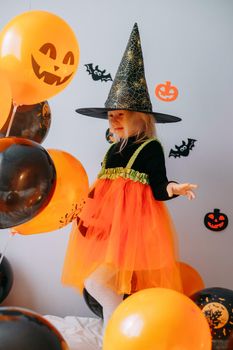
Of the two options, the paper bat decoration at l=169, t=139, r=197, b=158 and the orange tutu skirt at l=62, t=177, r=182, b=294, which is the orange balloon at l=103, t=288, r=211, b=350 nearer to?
the orange tutu skirt at l=62, t=177, r=182, b=294

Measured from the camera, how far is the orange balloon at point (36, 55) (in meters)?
1.22

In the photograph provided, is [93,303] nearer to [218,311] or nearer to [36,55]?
[218,311]

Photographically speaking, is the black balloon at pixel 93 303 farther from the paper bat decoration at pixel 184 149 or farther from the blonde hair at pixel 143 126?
the paper bat decoration at pixel 184 149

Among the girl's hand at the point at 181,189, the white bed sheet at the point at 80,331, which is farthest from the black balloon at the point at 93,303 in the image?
the girl's hand at the point at 181,189

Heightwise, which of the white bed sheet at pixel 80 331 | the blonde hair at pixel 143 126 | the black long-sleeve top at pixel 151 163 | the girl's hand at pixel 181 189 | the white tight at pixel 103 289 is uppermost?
the blonde hair at pixel 143 126

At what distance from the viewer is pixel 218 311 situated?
1.37 metres

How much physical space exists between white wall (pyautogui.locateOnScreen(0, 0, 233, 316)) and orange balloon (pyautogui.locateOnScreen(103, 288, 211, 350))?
31.0 inches

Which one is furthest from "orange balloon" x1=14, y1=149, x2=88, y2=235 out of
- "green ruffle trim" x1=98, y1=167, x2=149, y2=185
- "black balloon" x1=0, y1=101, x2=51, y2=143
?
"green ruffle trim" x1=98, y1=167, x2=149, y2=185

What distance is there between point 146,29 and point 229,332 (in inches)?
53.8

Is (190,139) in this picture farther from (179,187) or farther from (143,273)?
(143,273)

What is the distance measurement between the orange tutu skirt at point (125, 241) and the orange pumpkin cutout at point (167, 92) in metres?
0.54

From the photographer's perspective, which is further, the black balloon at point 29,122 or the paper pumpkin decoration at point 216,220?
the paper pumpkin decoration at point 216,220

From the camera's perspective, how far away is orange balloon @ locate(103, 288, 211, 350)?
1.08 m

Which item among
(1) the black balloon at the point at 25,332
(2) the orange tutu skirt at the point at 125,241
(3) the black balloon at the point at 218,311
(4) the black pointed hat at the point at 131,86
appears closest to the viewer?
(1) the black balloon at the point at 25,332
